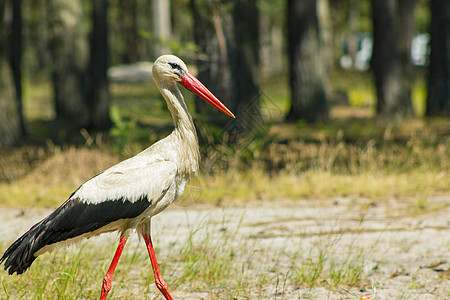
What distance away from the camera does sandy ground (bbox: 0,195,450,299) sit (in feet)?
15.6

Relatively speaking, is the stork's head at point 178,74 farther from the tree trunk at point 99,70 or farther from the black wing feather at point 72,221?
the tree trunk at point 99,70

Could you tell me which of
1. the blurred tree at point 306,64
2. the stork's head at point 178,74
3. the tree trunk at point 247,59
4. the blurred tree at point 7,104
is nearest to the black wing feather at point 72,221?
the stork's head at point 178,74

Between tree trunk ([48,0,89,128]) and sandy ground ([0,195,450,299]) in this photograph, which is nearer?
sandy ground ([0,195,450,299])

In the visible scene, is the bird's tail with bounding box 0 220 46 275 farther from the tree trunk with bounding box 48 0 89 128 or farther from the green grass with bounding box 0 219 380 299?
the tree trunk with bounding box 48 0 89 128

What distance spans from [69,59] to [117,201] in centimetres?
1022

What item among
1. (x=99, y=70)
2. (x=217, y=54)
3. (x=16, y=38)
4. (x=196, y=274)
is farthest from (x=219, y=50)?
(x=16, y=38)

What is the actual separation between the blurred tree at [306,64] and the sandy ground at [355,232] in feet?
20.4

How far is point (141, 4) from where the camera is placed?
41.9m

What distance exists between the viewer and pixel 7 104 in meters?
10.2

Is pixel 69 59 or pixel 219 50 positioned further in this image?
pixel 69 59

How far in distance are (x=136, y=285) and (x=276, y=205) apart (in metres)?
3.22

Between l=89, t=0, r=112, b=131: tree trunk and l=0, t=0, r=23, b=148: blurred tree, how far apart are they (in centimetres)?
253

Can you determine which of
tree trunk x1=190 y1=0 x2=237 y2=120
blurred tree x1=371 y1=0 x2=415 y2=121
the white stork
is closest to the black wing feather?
the white stork

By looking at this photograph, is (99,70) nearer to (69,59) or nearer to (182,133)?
(69,59)
